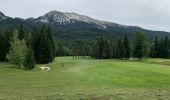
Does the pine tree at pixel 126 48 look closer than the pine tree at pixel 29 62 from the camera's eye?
No

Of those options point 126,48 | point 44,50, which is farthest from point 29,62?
point 126,48

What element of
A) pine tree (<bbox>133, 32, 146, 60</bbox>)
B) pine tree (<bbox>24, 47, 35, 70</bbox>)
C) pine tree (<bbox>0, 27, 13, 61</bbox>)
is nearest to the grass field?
pine tree (<bbox>24, 47, 35, 70</bbox>)

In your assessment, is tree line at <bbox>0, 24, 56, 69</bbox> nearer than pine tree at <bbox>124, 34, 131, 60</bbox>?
Yes

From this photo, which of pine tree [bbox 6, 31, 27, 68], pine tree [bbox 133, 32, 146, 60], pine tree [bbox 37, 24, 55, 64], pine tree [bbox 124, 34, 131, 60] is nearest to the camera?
pine tree [bbox 6, 31, 27, 68]

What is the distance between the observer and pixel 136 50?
142 m

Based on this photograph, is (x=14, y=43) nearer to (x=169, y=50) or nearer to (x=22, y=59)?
(x=22, y=59)

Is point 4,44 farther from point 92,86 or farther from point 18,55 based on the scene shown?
point 92,86

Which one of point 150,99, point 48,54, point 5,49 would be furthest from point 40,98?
point 5,49

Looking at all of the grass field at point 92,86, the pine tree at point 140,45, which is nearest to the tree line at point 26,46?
the pine tree at point 140,45

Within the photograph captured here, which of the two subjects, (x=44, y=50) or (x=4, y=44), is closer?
(x=44, y=50)

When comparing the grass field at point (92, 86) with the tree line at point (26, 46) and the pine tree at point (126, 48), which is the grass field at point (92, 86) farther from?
the pine tree at point (126, 48)

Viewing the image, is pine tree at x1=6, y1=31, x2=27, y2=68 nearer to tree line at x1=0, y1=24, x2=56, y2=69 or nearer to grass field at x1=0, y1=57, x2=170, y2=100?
tree line at x1=0, y1=24, x2=56, y2=69

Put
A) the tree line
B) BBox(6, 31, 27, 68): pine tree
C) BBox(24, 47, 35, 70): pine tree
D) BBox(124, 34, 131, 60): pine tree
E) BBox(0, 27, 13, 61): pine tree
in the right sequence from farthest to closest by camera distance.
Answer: BBox(124, 34, 131, 60): pine tree, BBox(0, 27, 13, 61): pine tree, the tree line, BBox(6, 31, 27, 68): pine tree, BBox(24, 47, 35, 70): pine tree

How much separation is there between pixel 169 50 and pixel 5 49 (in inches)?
2805
